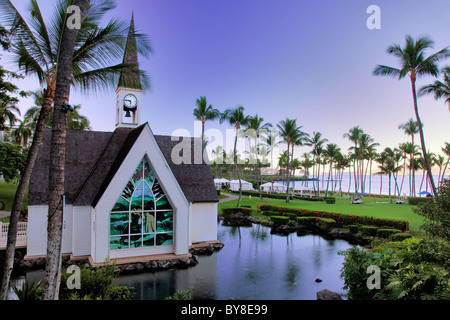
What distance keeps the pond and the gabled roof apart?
4654 mm

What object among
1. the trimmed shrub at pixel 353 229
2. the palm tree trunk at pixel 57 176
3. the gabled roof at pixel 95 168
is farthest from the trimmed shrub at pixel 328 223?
the palm tree trunk at pixel 57 176

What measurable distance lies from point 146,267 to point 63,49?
1116 centimetres

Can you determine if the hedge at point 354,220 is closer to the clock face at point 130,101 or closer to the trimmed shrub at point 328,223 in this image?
the trimmed shrub at point 328,223

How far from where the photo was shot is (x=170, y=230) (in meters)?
16.0

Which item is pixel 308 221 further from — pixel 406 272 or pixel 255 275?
pixel 406 272

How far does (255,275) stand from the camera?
44.2ft

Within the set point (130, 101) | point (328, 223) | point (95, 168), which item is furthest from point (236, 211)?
point (95, 168)

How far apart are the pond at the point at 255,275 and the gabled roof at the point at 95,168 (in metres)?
4.65

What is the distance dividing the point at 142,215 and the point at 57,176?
8.82m

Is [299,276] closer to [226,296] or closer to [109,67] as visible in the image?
[226,296]

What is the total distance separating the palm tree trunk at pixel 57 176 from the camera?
668 cm

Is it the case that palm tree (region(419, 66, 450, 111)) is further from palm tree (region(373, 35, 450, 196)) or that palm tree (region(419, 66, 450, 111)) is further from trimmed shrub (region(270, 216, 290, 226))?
trimmed shrub (region(270, 216, 290, 226))

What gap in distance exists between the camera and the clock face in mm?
19062
